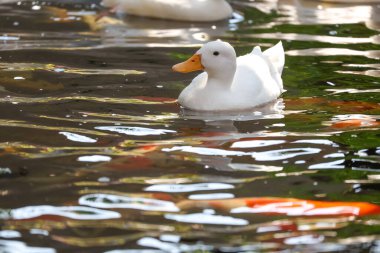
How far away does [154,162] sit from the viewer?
6172mm

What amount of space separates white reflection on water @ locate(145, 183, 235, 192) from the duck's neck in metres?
2.08

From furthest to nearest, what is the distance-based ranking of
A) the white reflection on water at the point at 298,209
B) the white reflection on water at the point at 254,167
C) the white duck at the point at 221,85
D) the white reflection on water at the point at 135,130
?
the white duck at the point at 221,85
the white reflection on water at the point at 135,130
the white reflection on water at the point at 254,167
the white reflection on water at the point at 298,209

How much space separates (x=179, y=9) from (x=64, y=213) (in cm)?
633

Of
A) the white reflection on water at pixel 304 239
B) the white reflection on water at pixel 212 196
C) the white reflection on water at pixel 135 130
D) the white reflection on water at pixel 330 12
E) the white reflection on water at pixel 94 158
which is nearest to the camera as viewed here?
the white reflection on water at pixel 304 239

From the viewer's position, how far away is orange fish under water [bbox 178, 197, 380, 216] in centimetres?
537

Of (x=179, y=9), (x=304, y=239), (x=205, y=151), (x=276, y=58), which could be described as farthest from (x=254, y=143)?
(x=179, y=9)

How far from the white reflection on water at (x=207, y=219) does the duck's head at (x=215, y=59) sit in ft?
8.50

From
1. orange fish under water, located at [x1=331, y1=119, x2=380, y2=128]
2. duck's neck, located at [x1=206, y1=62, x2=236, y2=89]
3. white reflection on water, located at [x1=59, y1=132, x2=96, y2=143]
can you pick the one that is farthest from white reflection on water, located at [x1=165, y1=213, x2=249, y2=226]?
duck's neck, located at [x1=206, y1=62, x2=236, y2=89]

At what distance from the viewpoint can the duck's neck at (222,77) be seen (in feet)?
25.3

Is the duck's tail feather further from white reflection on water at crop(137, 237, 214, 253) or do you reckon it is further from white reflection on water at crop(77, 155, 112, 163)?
white reflection on water at crop(137, 237, 214, 253)

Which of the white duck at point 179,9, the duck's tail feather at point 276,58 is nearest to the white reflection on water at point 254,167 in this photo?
the duck's tail feather at point 276,58

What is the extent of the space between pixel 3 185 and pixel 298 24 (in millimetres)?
5988

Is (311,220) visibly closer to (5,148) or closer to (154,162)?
(154,162)

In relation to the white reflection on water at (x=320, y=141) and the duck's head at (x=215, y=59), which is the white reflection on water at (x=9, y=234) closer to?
the white reflection on water at (x=320, y=141)
